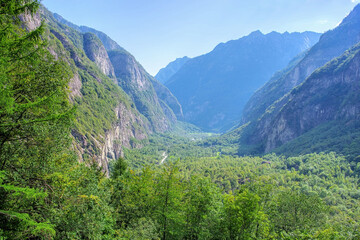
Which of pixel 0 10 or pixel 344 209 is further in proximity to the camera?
pixel 344 209

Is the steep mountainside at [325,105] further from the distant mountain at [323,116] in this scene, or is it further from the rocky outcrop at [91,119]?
the rocky outcrop at [91,119]

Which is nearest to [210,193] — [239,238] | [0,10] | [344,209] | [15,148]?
[239,238]

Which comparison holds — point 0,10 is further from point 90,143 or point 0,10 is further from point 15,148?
point 90,143

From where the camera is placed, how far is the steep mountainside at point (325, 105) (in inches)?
5497

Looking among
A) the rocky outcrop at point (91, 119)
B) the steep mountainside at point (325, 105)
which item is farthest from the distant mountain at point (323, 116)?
the rocky outcrop at point (91, 119)

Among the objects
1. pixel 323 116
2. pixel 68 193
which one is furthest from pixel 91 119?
pixel 323 116

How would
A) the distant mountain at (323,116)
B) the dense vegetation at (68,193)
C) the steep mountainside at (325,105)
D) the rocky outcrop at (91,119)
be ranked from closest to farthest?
the dense vegetation at (68,193) → the rocky outcrop at (91,119) → the distant mountain at (323,116) → the steep mountainside at (325,105)

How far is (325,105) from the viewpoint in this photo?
16275 centimetres

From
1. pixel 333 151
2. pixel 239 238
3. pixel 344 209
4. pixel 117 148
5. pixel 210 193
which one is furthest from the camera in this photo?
pixel 117 148

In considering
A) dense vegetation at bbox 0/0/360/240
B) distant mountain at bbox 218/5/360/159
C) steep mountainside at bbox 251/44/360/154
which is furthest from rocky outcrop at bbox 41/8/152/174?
steep mountainside at bbox 251/44/360/154

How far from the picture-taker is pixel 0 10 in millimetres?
11406

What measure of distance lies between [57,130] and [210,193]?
61.9 feet

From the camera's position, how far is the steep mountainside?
139625 mm

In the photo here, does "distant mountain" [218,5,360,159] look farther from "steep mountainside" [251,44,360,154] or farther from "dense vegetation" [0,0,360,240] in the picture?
"dense vegetation" [0,0,360,240]
